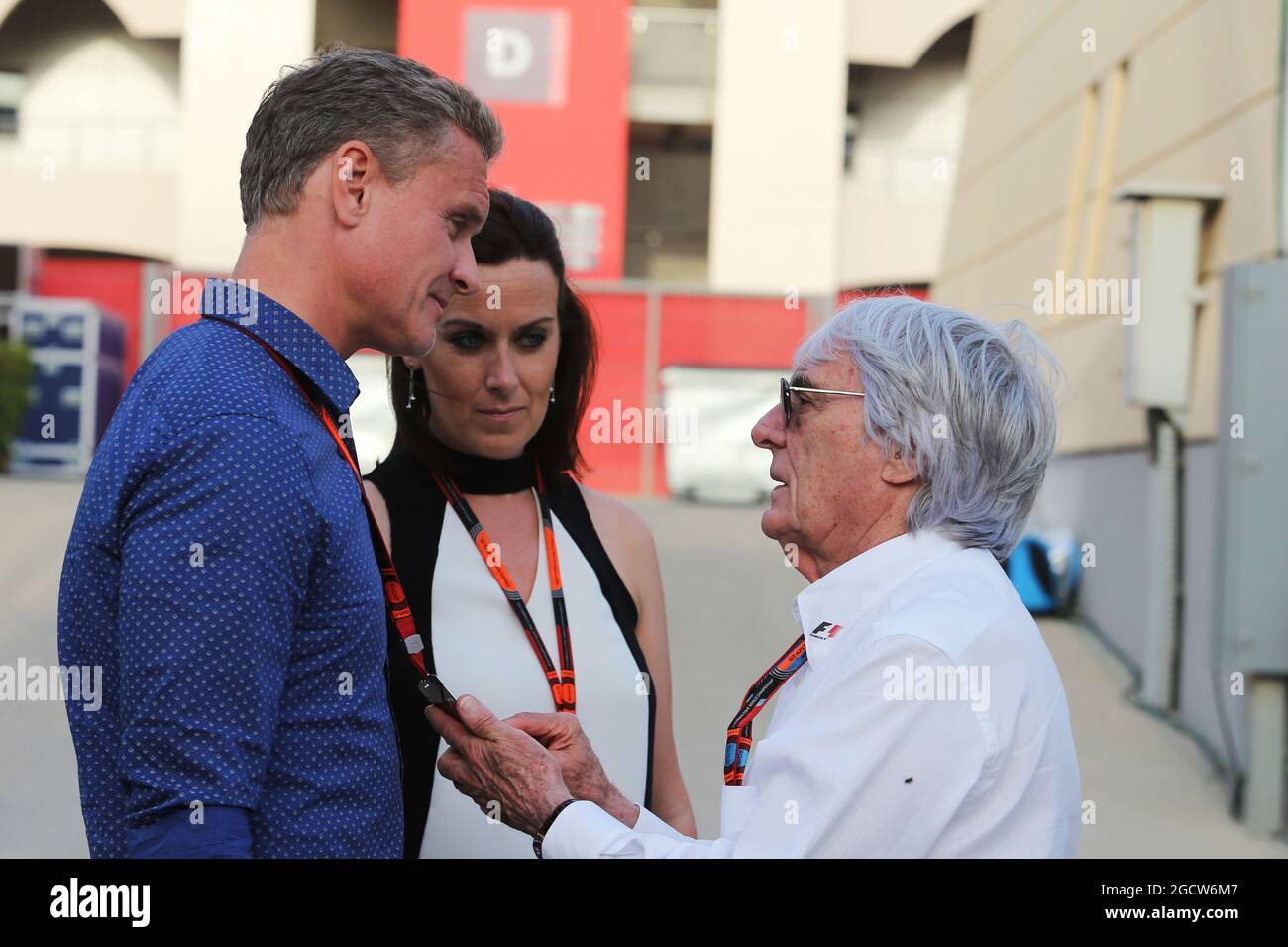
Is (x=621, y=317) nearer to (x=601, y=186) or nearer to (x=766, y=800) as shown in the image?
(x=601, y=186)

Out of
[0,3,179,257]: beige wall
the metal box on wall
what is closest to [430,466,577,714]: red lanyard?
the metal box on wall

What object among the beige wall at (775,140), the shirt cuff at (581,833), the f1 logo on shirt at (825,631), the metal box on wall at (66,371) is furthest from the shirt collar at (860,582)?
the beige wall at (775,140)

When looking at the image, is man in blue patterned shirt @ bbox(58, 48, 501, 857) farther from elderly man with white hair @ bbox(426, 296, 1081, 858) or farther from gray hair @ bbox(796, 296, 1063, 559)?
gray hair @ bbox(796, 296, 1063, 559)

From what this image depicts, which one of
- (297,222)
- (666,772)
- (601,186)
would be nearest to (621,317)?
(601,186)

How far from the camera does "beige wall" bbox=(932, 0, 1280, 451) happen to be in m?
6.99

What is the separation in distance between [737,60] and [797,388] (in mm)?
18031

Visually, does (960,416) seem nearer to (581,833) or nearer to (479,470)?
(581,833)

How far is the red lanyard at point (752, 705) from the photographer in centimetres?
196

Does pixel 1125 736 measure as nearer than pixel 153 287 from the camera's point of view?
Yes

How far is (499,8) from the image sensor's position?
59.6 feet

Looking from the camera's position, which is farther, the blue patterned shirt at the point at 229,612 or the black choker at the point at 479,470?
the black choker at the point at 479,470

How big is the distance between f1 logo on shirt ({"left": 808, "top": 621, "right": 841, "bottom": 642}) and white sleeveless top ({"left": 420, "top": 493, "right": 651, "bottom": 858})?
2.04ft

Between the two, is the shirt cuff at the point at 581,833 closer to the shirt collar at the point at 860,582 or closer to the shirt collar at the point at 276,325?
the shirt collar at the point at 860,582

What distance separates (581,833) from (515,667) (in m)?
0.54
